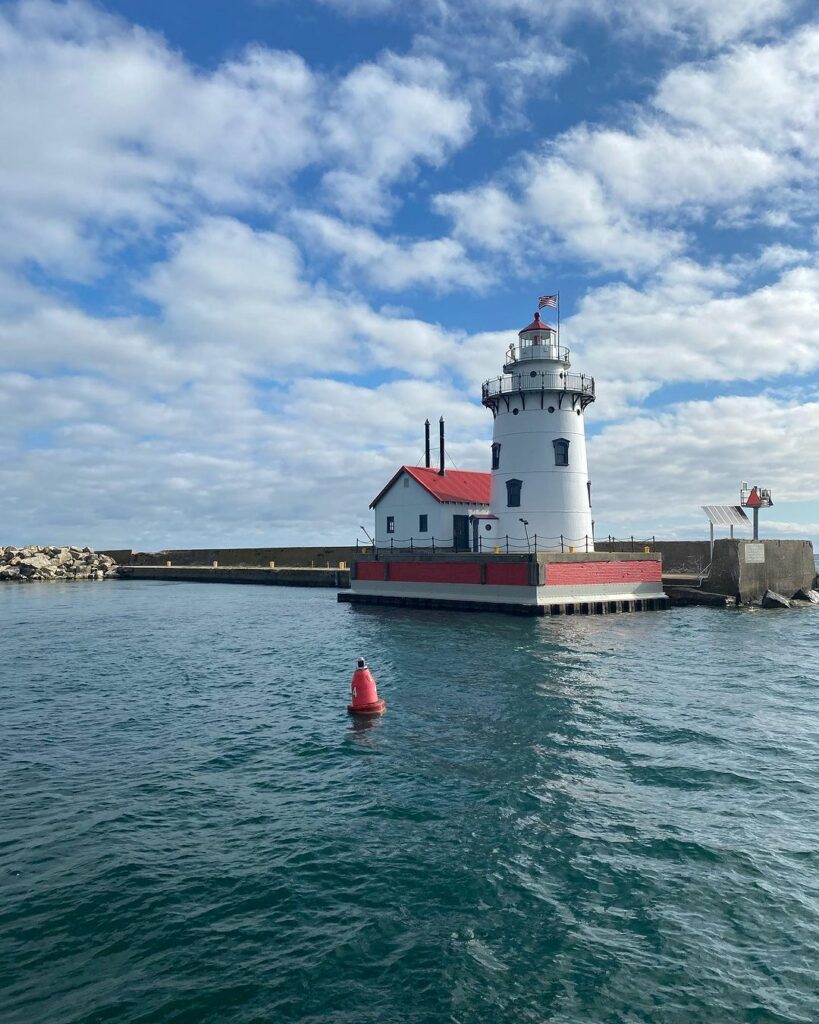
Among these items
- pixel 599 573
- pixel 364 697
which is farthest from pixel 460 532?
pixel 364 697

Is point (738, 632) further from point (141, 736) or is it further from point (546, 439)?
point (141, 736)

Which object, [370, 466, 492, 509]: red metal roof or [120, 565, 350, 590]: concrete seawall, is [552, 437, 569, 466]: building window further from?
[120, 565, 350, 590]: concrete seawall

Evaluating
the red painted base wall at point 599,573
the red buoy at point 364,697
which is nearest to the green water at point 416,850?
the red buoy at point 364,697

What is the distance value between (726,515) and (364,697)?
2863 cm

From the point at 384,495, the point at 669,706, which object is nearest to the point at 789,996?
the point at 669,706

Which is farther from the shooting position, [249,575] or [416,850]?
[249,575]

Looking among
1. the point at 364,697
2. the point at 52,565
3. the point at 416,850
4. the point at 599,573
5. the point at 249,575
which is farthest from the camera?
the point at 52,565

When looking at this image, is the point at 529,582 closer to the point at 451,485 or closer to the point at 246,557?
the point at 451,485

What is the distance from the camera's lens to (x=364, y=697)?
589 inches

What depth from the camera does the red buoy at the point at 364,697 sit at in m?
14.9

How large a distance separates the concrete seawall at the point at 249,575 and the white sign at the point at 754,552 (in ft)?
90.8

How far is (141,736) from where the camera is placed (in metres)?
13.8

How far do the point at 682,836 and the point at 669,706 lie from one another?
7056 millimetres

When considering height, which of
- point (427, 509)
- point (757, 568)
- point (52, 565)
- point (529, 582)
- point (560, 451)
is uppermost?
point (560, 451)
